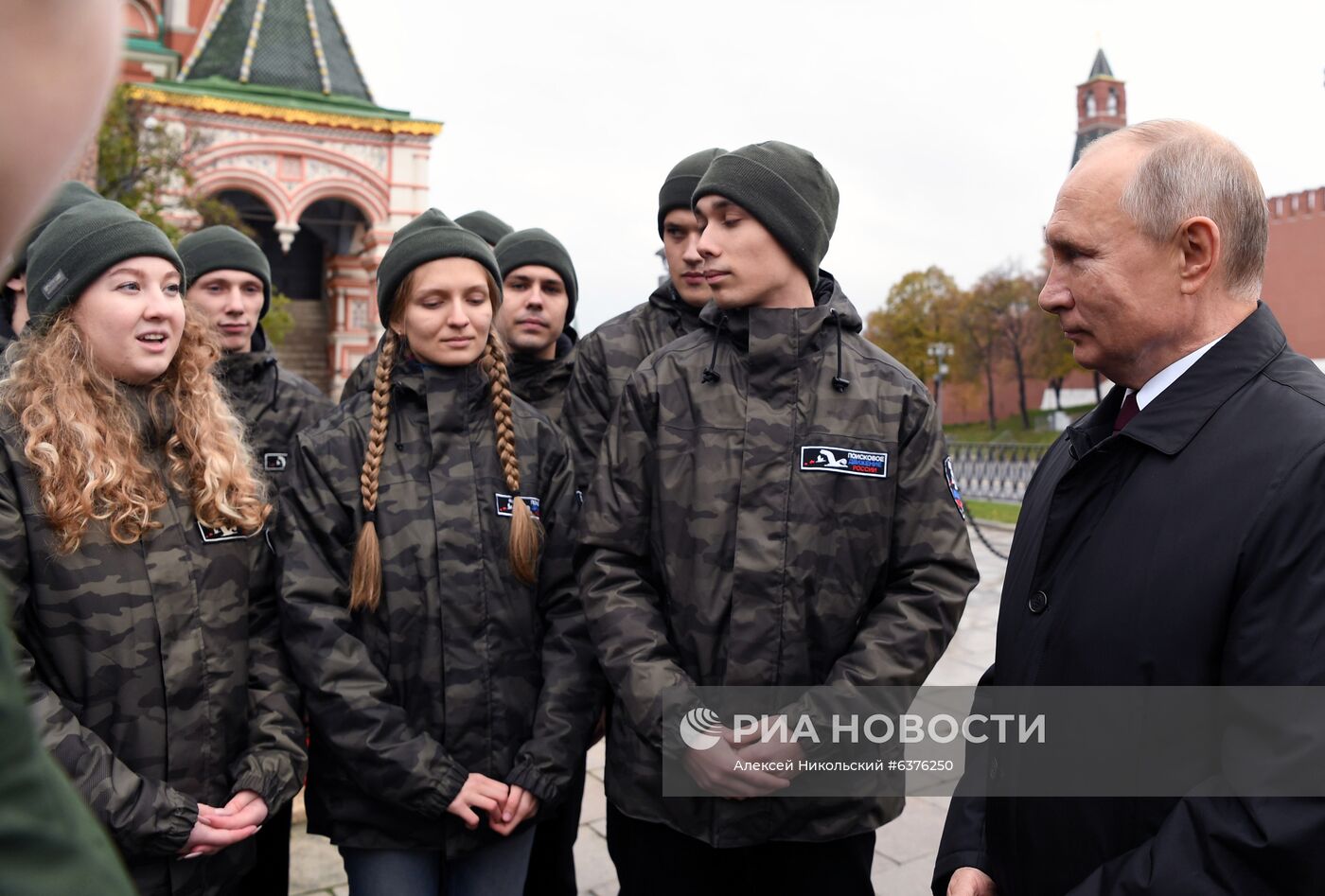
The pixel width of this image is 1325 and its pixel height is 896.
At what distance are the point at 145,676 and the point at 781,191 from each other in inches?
77.9

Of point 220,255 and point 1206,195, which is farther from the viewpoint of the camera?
point 220,255

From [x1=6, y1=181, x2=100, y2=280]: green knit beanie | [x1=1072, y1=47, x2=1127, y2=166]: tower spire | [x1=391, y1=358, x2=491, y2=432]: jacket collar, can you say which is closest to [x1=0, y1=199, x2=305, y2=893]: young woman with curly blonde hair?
[x1=391, y1=358, x2=491, y2=432]: jacket collar

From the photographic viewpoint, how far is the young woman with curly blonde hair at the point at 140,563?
2.35 meters

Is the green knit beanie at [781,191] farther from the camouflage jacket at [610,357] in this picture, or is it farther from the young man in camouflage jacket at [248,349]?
the young man in camouflage jacket at [248,349]

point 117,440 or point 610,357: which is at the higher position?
point 610,357

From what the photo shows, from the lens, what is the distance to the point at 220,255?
4129mm

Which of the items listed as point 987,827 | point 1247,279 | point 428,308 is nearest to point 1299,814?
point 987,827

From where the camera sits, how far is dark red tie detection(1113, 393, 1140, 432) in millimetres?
2041

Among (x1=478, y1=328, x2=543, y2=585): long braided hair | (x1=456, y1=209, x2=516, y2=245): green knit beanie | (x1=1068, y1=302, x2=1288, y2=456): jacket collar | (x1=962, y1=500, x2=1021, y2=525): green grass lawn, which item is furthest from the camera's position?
(x1=962, y1=500, x2=1021, y2=525): green grass lawn

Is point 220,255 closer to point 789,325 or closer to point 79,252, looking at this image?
point 79,252

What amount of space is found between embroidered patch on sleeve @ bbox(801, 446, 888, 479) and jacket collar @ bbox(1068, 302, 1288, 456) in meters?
0.78

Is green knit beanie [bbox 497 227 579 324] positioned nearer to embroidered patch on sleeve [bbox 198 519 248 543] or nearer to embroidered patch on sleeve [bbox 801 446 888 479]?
embroidered patch on sleeve [bbox 198 519 248 543]

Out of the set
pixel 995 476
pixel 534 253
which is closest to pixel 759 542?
pixel 534 253

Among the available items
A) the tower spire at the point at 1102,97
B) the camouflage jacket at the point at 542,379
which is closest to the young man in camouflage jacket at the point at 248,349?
the camouflage jacket at the point at 542,379
